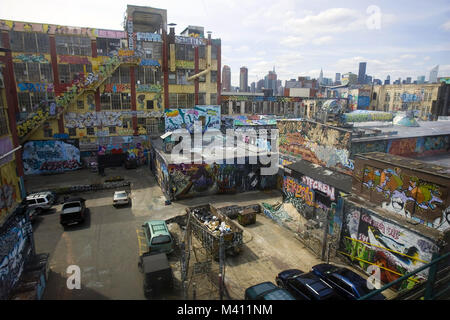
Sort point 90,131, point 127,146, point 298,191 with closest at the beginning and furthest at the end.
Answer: point 298,191
point 90,131
point 127,146

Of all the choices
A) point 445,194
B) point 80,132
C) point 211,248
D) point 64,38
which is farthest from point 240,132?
point 445,194

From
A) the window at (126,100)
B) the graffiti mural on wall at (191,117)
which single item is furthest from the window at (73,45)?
the graffiti mural on wall at (191,117)

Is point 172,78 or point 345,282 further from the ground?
point 172,78

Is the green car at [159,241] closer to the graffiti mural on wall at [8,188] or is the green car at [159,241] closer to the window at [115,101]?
the graffiti mural on wall at [8,188]

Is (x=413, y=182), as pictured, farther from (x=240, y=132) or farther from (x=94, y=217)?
(x=240, y=132)

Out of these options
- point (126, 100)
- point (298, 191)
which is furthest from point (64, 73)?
point (298, 191)

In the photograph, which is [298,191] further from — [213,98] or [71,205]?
[213,98]

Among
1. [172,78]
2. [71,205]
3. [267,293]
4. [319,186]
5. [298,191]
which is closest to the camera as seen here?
[267,293]
